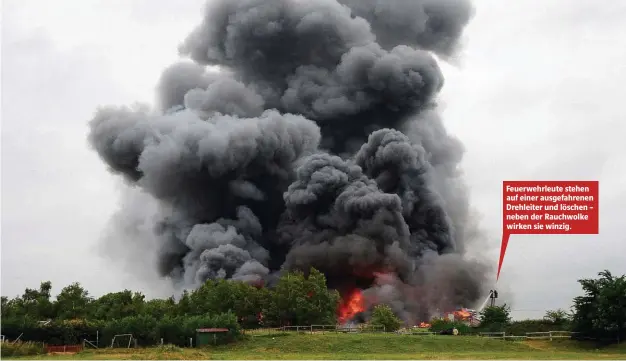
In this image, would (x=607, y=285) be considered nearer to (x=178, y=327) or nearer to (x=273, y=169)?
(x=178, y=327)

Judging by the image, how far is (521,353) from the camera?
185 feet

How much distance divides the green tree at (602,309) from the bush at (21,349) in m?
45.8

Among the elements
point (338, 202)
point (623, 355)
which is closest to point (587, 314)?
point (623, 355)

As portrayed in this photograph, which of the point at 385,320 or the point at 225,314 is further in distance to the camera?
the point at 385,320

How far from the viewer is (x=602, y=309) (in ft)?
203

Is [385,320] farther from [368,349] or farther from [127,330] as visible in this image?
[127,330]

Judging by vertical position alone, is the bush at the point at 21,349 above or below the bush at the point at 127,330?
below

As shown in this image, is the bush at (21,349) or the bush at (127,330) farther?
the bush at (127,330)

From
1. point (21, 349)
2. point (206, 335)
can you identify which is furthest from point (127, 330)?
point (21, 349)

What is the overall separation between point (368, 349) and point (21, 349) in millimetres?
27214

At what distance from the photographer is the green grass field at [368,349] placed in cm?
5356

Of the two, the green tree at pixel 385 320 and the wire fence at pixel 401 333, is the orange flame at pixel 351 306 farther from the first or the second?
the wire fence at pixel 401 333

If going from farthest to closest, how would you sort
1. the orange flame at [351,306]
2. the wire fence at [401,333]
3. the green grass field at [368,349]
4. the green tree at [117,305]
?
the orange flame at [351,306] → the green tree at [117,305] → the wire fence at [401,333] → the green grass field at [368,349]

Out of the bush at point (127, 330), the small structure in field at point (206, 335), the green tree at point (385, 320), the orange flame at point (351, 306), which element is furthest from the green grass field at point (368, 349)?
the orange flame at point (351, 306)
